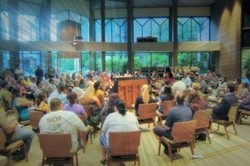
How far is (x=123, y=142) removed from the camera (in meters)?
3.98

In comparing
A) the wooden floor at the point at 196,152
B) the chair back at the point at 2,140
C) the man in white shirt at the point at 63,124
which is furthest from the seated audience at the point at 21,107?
the man in white shirt at the point at 63,124

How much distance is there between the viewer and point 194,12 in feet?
79.8

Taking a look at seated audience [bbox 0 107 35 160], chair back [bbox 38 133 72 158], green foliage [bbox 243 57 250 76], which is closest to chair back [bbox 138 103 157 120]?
seated audience [bbox 0 107 35 160]

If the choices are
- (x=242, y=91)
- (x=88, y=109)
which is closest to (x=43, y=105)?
(x=88, y=109)

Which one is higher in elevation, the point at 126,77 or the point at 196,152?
the point at 126,77

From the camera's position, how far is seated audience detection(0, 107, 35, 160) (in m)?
4.62

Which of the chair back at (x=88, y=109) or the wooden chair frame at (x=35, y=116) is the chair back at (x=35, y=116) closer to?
the wooden chair frame at (x=35, y=116)

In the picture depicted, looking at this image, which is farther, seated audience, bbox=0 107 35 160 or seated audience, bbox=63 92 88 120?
seated audience, bbox=63 92 88 120

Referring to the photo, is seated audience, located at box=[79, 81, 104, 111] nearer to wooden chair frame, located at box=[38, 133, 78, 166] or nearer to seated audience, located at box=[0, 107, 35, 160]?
seated audience, located at box=[0, 107, 35, 160]

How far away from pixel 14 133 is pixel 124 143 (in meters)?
2.05

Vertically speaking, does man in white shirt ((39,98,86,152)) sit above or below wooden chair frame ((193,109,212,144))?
above

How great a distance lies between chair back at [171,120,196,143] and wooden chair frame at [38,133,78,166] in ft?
5.67

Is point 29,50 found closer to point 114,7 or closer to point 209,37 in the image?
point 114,7

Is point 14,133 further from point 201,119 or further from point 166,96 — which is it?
point 166,96
